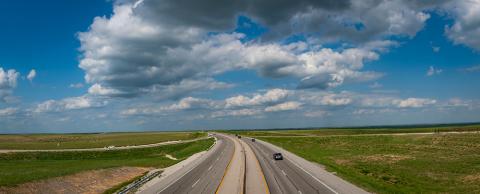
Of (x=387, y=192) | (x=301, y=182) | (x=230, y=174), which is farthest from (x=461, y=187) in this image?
(x=230, y=174)

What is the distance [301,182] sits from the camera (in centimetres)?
2666

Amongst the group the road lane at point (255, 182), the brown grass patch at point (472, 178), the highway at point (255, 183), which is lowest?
the brown grass patch at point (472, 178)

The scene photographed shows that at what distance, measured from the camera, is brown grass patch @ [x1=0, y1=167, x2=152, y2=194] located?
23597 millimetres

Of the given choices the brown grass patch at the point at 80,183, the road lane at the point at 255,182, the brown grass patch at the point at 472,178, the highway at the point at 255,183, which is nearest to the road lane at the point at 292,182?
the highway at the point at 255,183

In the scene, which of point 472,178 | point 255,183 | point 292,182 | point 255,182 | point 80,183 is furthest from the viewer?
point 472,178

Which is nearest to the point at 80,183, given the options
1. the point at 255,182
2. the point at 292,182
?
the point at 255,182

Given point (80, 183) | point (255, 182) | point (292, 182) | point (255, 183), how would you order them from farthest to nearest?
point (80, 183) → point (255, 182) → point (292, 182) → point (255, 183)

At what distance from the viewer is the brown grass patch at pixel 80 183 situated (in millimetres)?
23597

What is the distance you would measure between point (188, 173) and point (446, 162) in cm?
2987

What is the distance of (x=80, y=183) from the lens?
27359 millimetres

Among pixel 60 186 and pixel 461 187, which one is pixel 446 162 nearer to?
pixel 461 187

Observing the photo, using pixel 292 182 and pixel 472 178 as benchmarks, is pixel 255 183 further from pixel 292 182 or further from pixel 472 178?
pixel 472 178

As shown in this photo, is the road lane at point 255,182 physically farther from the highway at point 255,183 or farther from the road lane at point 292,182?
the road lane at point 292,182

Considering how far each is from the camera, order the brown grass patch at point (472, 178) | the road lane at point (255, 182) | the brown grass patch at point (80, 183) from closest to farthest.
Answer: the road lane at point (255, 182)
the brown grass patch at point (80, 183)
the brown grass patch at point (472, 178)
